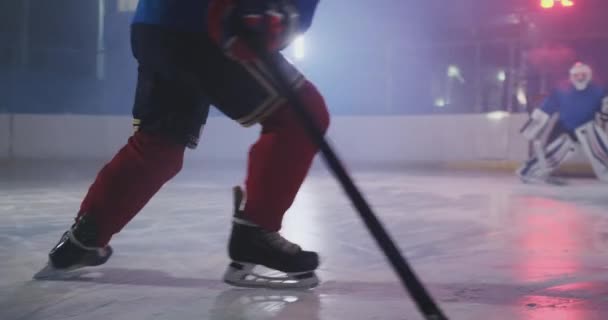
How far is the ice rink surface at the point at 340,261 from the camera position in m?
1.65

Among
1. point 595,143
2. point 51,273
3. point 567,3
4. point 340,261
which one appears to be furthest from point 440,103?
point 51,273

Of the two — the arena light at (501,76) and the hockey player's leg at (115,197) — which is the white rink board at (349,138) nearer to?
the arena light at (501,76)

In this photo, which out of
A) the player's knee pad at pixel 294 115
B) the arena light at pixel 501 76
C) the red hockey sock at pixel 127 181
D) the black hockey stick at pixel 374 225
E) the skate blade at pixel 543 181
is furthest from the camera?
the arena light at pixel 501 76

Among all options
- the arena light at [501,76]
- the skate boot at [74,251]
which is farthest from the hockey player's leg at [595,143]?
the skate boot at [74,251]

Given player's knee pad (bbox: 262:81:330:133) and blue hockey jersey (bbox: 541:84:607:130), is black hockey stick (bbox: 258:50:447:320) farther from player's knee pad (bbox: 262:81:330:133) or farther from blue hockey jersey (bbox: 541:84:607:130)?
blue hockey jersey (bbox: 541:84:607:130)

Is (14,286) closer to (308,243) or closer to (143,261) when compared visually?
(143,261)

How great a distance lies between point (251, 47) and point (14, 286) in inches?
35.2

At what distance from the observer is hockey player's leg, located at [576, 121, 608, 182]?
20.7ft

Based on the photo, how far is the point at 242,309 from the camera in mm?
1638

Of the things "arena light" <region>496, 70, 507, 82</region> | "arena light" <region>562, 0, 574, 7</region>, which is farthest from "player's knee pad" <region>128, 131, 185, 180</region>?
"arena light" <region>496, 70, 507, 82</region>

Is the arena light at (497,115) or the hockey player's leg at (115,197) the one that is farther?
the arena light at (497,115)

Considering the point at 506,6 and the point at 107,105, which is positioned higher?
the point at 506,6

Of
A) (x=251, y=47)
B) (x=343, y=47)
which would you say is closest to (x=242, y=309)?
(x=251, y=47)

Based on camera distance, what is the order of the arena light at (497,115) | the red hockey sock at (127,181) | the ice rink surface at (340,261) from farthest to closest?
1. the arena light at (497,115)
2. the red hockey sock at (127,181)
3. the ice rink surface at (340,261)
